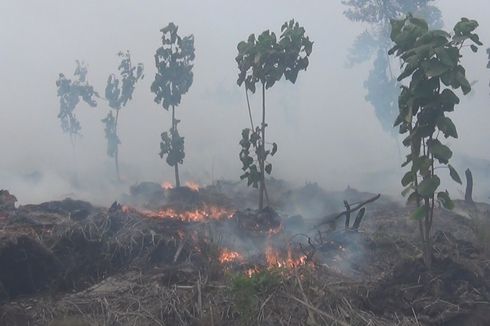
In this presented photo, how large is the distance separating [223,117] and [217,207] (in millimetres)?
32548

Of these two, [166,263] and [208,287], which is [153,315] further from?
[166,263]

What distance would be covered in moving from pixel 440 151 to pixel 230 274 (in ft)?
13.5

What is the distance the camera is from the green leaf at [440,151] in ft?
27.7

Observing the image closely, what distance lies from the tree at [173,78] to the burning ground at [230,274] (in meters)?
11.7

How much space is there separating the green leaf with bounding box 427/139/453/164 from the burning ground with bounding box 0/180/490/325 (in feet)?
6.23

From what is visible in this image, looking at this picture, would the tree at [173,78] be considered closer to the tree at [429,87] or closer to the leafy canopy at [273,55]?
the leafy canopy at [273,55]

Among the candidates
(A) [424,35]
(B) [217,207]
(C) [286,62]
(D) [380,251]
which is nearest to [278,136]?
(B) [217,207]

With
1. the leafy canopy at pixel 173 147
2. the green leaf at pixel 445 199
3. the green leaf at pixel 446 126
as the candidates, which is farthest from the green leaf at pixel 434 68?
the leafy canopy at pixel 173 147

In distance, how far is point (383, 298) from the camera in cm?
818

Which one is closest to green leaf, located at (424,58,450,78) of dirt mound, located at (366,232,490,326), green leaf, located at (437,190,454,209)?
green leaf, located at (437,190,454,209)

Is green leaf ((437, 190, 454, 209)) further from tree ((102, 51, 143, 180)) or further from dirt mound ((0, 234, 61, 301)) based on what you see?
tree ((102, 51, 143, 180))

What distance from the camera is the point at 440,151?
848cm

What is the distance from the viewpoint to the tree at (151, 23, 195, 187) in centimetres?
2661

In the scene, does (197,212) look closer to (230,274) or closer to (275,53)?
(275,53)
